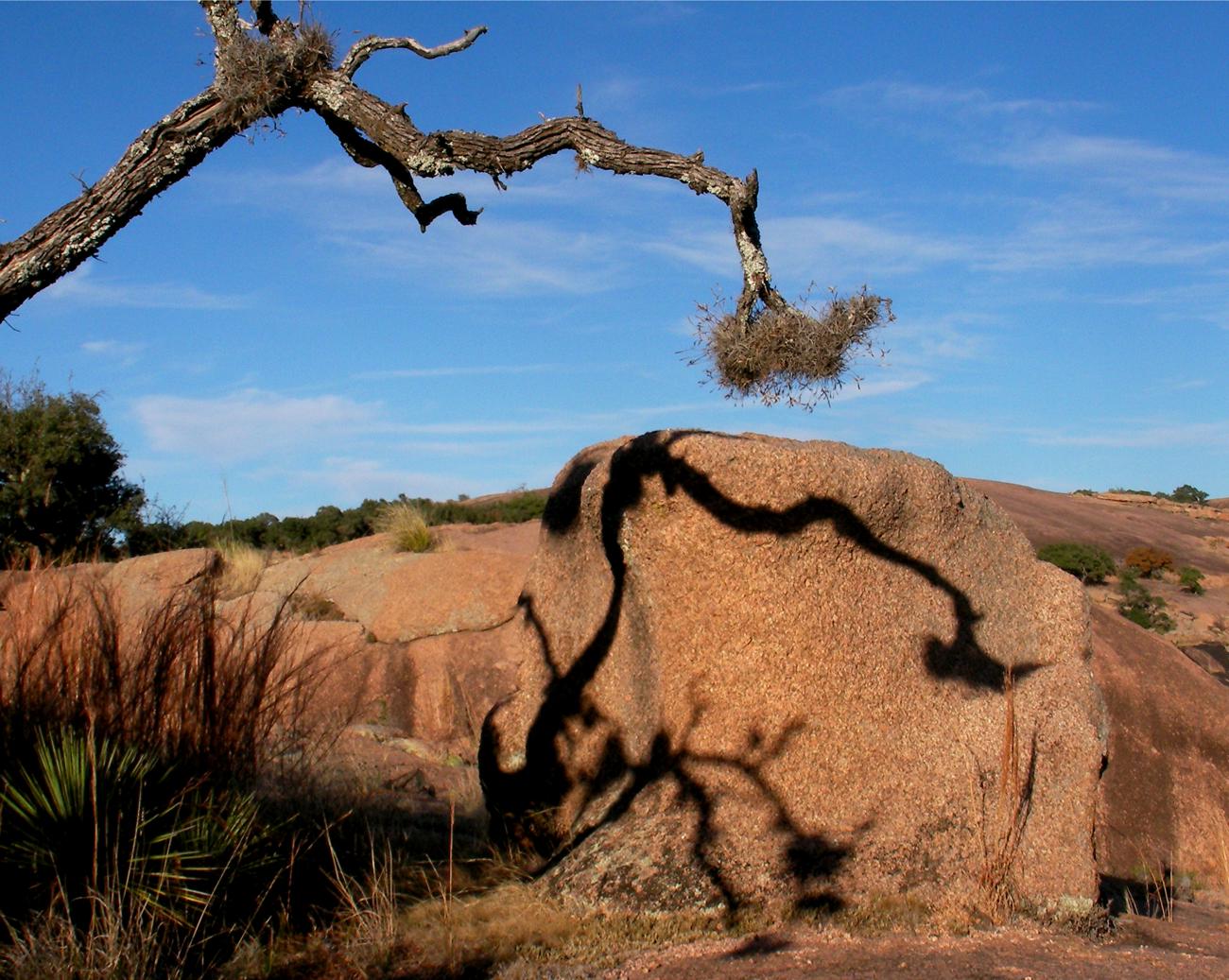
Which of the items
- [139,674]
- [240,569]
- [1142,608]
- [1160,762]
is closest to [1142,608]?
[1142,608]

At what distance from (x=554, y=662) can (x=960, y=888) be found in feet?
8.08

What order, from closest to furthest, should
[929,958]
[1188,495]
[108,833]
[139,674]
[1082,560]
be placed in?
[108,833], [929,958], [139,674], [1082,560], [1188,495]

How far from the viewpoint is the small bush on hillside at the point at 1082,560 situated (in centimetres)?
2842

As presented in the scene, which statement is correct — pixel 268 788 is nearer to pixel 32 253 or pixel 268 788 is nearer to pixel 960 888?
pixel 32 253

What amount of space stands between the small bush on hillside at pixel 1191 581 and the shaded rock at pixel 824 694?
88.2 ft

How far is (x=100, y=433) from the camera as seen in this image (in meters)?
20.7

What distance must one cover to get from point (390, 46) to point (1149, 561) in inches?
1229

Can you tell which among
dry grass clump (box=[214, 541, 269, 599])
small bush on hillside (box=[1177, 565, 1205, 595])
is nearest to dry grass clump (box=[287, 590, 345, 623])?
dry grass clump (box=[214, 541, 269, 599])

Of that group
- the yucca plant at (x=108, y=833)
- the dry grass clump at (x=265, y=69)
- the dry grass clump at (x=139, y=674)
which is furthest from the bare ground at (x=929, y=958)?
the dry grass clump at (x=265, y=69)

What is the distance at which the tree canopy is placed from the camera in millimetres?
18750

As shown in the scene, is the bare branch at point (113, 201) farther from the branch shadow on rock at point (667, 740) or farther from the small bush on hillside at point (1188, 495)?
the small bush on hillside at point (1188, 495)

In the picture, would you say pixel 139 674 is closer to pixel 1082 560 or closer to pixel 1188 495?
pixel 1082 560

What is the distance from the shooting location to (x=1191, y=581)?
1204 inches

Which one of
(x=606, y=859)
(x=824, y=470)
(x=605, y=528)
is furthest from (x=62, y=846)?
(x=824, y=470)
